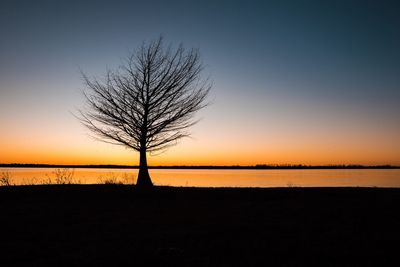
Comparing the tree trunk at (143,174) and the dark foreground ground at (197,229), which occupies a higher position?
the tree trunk at (143,174)

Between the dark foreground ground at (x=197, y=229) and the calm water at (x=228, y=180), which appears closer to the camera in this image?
the dark foreground ground at (x=197, y=229)

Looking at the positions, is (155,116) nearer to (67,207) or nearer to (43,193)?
(43,193)

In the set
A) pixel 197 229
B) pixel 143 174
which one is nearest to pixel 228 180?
pixel 143 174

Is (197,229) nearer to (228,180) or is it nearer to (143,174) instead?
(143,174)

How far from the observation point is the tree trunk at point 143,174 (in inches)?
860

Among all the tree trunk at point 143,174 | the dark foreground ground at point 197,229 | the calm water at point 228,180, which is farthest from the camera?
the calm water at point 228,180

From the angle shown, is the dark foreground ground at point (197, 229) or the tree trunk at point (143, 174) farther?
the tree trunk at point (143, 174)

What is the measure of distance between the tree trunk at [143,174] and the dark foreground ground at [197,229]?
3878 millimetres

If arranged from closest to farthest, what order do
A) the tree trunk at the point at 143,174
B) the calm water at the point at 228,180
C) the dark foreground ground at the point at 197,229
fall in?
the dark foreground ground at the point at 197,229 → the tree trunk at the point at 143,174 → the calm water at the point at 228,180

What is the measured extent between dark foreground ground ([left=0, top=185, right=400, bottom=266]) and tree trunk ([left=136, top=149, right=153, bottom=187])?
3.88 m

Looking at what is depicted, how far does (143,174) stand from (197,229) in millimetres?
12281

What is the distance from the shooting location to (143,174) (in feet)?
72.9

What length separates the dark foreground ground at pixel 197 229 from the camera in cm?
743

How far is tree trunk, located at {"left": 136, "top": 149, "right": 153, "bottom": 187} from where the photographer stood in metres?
21.8
